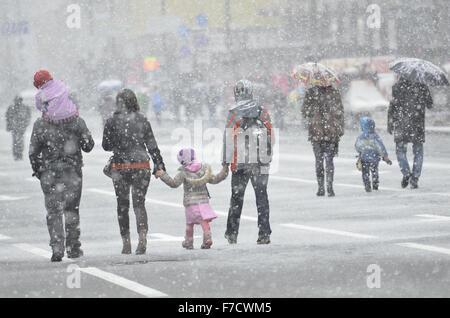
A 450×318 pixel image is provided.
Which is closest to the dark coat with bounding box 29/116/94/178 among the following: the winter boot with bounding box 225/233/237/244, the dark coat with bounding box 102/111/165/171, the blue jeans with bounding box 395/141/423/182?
the dark coat with bounding box 102/111/165/171

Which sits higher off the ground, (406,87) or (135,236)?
(406,87)

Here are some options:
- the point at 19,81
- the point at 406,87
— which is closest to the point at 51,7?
the point at 19,81

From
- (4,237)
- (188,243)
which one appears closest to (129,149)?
(188,243)

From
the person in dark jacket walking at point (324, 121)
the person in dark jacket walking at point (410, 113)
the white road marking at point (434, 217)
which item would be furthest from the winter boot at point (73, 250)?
the person in dark jacket walking at point (410, 113)

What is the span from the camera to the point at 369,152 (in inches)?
653

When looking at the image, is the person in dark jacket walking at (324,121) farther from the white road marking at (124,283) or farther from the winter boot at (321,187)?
the white road marking at (124,283)

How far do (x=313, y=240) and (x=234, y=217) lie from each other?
83cm

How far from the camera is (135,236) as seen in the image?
40.8 ft

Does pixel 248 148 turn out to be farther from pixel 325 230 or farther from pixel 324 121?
pixel 324 121

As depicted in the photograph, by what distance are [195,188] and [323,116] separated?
5.40m

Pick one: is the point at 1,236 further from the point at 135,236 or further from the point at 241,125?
the point at 241,125

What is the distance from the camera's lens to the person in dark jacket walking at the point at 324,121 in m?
16.1

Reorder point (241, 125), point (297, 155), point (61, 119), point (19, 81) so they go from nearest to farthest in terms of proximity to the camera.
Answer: point (61, 119) < point (241, 125) < point (297, 155) < point (19, 81)

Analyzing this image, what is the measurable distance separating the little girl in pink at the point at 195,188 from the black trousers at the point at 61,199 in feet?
3.14
